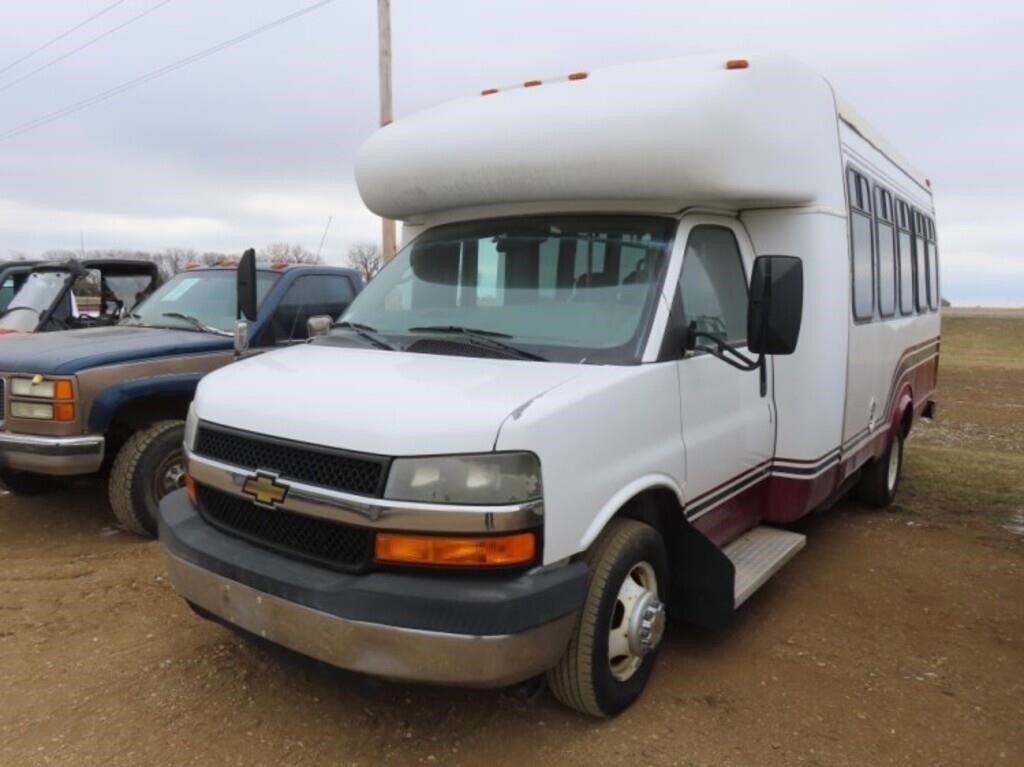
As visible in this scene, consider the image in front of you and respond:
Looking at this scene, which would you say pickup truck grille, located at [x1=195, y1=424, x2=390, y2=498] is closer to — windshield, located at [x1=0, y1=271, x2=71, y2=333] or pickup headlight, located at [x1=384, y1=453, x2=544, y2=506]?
pickup headlight, located at [x1=384, y1=453, x2=544, y2=506]

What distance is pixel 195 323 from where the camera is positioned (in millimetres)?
6590

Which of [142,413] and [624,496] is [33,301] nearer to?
[142,413]

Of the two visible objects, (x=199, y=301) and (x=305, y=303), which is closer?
(x=199, y=301)

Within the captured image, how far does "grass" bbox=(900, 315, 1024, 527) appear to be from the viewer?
23.4 feet

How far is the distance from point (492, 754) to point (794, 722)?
1.32 m

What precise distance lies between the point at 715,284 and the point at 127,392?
3923mm

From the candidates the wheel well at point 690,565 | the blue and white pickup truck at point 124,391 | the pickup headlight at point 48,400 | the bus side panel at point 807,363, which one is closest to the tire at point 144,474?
the blue and white pickup truck at point 124,391

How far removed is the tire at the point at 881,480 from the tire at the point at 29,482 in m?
6.47

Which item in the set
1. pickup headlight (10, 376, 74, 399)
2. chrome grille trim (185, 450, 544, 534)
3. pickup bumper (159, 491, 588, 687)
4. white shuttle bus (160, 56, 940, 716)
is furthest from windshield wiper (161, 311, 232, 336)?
chrome grille trim (185, 450, 544, 534)

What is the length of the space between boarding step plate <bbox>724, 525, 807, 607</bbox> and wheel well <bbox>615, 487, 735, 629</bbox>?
0.36ft

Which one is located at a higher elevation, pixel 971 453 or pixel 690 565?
pixel 690 565

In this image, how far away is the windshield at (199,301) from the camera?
666 centimetres

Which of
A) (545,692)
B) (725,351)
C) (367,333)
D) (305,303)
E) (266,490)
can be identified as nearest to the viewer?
(266,490)

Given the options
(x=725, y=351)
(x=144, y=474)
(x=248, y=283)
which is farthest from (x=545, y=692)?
(x=144, y=474)
